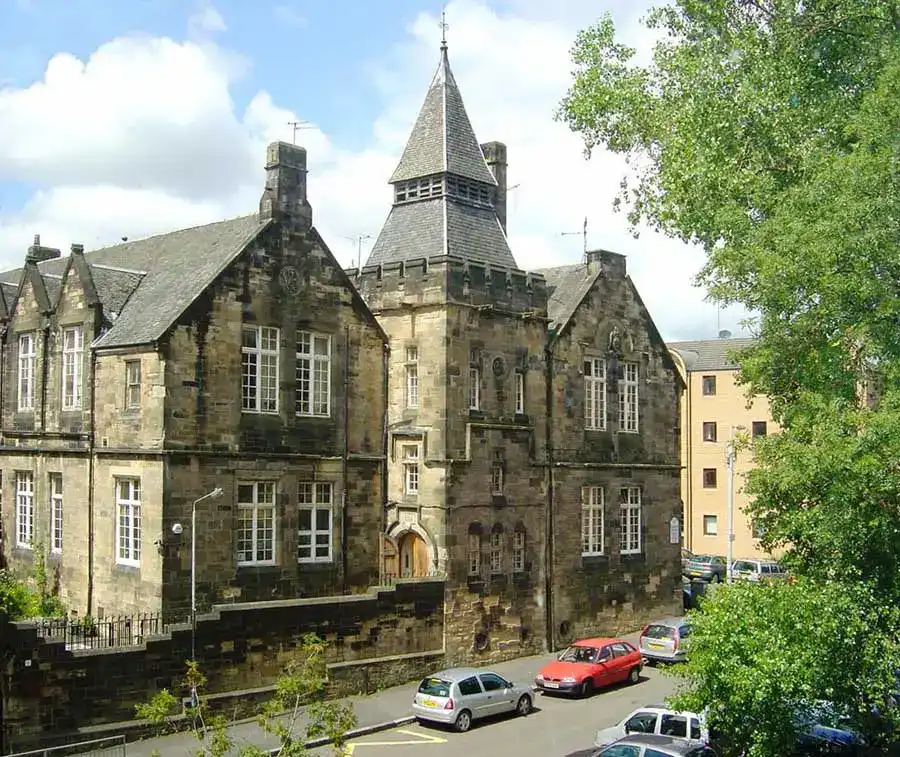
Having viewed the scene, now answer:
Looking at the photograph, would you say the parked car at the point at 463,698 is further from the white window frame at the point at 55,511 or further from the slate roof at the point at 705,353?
the slate roof at the point at 705,353

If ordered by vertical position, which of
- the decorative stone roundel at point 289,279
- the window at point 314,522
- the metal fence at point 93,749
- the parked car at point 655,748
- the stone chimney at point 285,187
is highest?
the stone chimney at point 285,187

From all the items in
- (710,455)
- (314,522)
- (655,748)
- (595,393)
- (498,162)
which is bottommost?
(655,748)

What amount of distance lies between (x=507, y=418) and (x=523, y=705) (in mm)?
9708

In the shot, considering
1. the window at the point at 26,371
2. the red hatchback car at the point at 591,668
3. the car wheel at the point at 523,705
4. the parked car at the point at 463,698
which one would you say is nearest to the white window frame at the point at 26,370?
the window at the point at 26,371

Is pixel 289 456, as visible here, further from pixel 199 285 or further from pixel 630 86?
pixel 630 86

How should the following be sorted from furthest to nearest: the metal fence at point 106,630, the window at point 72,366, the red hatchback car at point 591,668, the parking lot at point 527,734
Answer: the window at point 72,366 → the red hatchback car at point 591,668 → the metal fence at point 106,630 → the parking lot at point 527,734

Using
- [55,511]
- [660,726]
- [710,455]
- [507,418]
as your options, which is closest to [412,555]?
[507,418]

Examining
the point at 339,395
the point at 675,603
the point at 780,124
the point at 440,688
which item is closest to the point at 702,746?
the point at 440,688

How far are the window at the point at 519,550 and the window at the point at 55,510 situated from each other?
44.9ft

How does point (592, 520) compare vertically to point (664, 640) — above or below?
above

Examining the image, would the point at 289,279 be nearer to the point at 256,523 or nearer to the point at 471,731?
the point at 256,523

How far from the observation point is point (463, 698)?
2597 cm

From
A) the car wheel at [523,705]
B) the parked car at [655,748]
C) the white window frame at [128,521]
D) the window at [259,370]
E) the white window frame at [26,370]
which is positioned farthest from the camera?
the white window frame at [26,370]

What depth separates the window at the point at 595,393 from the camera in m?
37.8
